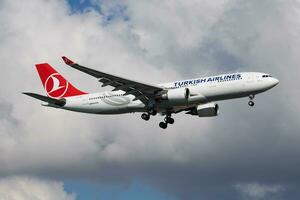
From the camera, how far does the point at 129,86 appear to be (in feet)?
279

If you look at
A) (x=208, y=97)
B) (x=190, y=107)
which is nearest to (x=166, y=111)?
(x=190, y=107)

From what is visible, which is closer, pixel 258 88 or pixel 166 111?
pixel 258 88

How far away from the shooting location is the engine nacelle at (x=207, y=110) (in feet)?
297

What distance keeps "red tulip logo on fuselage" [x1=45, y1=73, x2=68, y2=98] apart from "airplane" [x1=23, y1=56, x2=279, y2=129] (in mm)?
231

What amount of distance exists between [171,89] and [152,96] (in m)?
2.16

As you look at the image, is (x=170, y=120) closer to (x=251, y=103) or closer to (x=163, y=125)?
(x=163, y=125)

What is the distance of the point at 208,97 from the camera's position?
82938mm

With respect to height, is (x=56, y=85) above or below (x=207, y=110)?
above

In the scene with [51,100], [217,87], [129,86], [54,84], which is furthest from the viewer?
[54,84]

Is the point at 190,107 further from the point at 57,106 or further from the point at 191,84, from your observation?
the point at 57,106

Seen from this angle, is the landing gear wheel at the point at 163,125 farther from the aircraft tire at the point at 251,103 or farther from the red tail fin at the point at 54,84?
the aircraft tire at the point at 251,103

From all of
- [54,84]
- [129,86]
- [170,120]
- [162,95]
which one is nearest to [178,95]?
[162,95]

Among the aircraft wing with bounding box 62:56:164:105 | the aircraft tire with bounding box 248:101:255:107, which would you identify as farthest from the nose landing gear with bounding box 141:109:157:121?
the aircraft tire with bounding box 248:101:255:107

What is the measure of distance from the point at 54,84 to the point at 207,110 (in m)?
19.0
